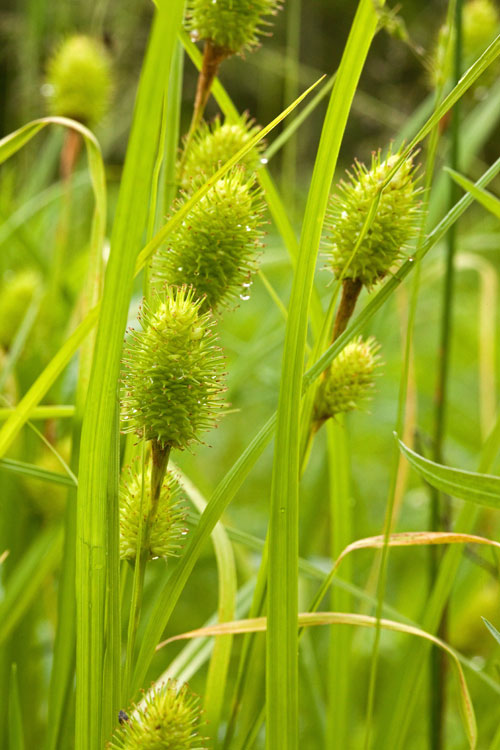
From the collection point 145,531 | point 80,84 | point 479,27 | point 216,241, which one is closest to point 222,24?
point 216,241

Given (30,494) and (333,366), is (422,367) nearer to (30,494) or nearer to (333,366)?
(30,494)

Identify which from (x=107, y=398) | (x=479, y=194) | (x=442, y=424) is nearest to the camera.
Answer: (x=107, y=398)

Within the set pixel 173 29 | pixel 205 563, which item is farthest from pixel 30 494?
pixel 173 29

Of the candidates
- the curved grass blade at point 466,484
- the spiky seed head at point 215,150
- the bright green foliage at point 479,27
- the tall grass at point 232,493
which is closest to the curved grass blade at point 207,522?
the tall grass at point 232,493

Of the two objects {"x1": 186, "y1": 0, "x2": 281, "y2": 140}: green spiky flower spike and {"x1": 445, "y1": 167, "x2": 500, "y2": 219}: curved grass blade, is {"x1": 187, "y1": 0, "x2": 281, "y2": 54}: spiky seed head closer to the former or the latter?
{"x1": 186, "y1": 0, "x2": 281, "y2": 140}: green spiky flower spike

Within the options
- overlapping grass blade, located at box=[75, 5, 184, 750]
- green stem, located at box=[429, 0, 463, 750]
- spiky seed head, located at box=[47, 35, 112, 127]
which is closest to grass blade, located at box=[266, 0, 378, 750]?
overlapping grass blade, located at box=[75, 5, 184, 750]

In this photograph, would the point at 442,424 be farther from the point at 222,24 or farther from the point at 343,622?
the point at 222,24

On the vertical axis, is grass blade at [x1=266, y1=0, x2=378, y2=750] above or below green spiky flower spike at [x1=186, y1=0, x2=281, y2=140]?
below
